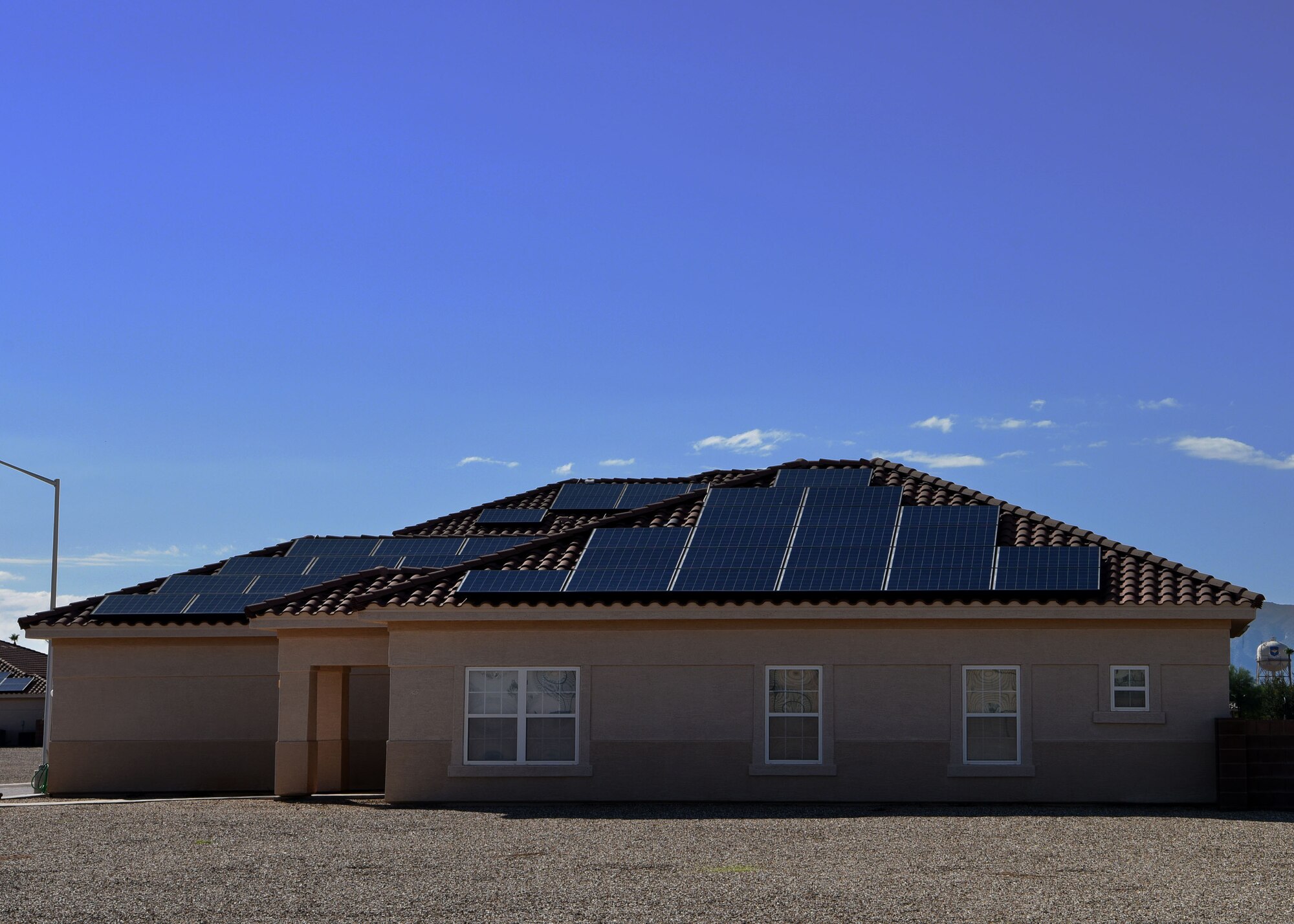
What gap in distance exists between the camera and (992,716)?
21.4 meters

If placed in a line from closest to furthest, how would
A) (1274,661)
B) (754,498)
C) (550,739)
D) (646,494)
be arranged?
(550,739), (754,498), (646,494), (1274,661)

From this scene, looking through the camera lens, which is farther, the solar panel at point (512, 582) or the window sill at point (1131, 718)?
the solar panel at point (512, 582)

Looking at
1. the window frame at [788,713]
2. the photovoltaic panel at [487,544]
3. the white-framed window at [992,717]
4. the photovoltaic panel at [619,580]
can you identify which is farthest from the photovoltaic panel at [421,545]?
the white-framed window at [992,717]

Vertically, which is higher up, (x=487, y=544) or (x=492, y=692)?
(x=487, y=544)

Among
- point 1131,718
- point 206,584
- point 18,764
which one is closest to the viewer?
point 1131,718

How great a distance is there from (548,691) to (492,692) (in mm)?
866

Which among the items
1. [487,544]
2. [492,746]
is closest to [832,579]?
[492,746]

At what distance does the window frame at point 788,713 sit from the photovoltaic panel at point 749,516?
2976 millimetres

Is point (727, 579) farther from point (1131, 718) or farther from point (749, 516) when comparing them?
point (1131, 718)

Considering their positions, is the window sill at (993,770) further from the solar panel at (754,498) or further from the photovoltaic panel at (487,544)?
the photovoltaic panel at (487,544)

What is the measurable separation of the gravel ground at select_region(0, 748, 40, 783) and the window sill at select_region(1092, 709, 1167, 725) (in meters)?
22.9

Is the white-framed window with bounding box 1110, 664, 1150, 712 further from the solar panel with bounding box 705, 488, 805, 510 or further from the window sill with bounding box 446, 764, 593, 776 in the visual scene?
the window sill with bounding box 446, 764, 593, 776

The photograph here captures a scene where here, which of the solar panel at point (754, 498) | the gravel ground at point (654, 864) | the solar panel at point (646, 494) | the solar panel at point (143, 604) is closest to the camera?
the gravel ground at point (654, 864)

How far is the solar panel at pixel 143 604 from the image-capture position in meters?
26.9
